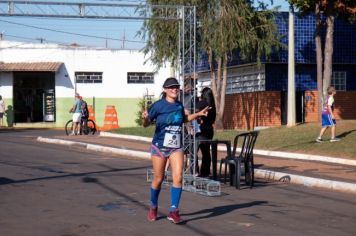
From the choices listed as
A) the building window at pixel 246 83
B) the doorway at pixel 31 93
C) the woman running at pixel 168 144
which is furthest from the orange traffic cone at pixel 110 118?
the woman running at pixel 168 144

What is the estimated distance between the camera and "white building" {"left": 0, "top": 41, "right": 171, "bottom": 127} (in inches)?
1731

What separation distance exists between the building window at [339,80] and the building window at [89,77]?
18006 millimetres

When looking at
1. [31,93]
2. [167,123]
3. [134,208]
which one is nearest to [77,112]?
[134,208]

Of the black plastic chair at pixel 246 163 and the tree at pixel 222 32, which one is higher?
the tree at pixel 222 32

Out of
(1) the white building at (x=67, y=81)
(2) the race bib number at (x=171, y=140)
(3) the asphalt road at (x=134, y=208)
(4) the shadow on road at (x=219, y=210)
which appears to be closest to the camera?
(3) the asphalt road at (x=134, y=208)

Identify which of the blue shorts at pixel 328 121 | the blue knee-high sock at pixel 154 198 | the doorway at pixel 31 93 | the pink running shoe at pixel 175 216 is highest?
the doorway at pixel 31 93

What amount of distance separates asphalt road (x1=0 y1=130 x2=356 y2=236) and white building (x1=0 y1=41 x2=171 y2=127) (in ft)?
94.4

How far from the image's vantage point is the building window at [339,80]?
31.3 m

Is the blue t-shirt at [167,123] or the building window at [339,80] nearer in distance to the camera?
the blue t-shirt at [167,123]

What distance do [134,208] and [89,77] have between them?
115 ft

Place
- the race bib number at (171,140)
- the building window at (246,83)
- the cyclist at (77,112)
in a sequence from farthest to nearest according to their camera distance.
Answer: the building window at (246,83)
the cyclist at (77,112)
the race bib number at (171,140)

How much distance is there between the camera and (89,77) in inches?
1758

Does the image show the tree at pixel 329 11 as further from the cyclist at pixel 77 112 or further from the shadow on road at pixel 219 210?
the shadow on road at pixel 219 210

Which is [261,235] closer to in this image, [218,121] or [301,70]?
[218,121]
